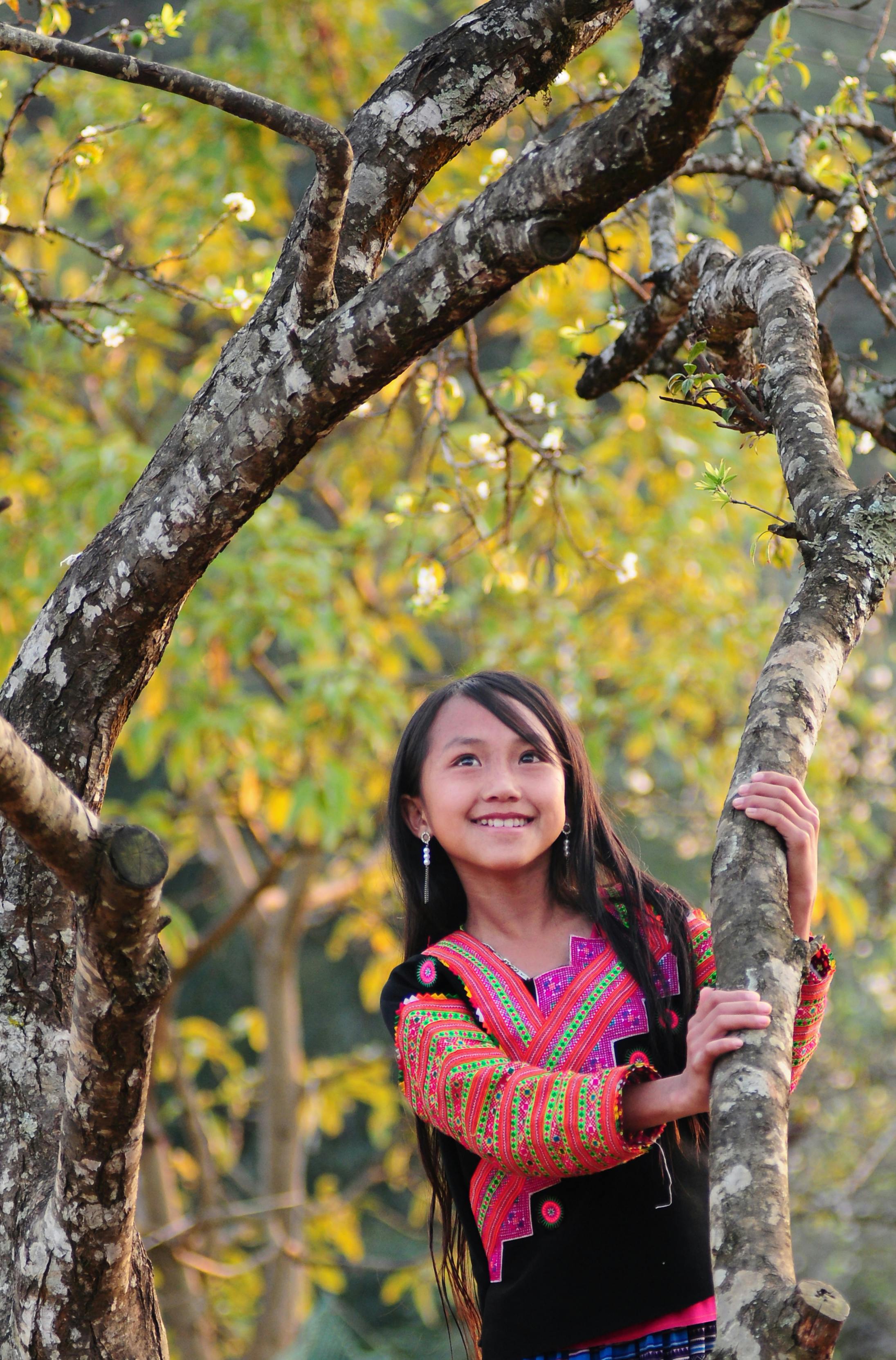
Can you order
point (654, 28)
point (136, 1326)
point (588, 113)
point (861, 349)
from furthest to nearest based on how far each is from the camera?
point (588, 113) < point (861, 349) < point (136, 1326) < point (654, 28)

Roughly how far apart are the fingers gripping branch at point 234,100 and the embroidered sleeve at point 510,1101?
93 centimetres

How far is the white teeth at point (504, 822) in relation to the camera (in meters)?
1.71

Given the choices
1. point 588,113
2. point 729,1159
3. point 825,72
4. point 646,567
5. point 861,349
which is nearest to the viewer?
point 729,1159

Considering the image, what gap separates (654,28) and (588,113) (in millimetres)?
1759

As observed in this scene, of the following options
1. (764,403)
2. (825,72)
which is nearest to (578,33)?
(764,403)

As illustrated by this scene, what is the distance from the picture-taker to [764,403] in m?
1.50

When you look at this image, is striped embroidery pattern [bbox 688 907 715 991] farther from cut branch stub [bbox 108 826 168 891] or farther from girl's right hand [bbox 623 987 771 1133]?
cut branch stub [bbox 108 826 168 891]

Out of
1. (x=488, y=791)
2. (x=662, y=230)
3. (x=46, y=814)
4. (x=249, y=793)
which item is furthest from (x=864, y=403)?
(x=249, y=793)

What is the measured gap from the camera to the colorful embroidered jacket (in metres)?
1.46

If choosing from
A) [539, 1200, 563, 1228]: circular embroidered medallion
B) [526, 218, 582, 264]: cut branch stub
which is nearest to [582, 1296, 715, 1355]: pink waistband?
[539, 1200, 563, 1228]: circular embroidered medallion

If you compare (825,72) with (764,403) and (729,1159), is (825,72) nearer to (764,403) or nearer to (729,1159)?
(764,403)

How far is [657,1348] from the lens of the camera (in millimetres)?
1518

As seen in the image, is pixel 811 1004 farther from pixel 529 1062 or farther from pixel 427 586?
pixel 427 586

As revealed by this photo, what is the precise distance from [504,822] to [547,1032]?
282mm
